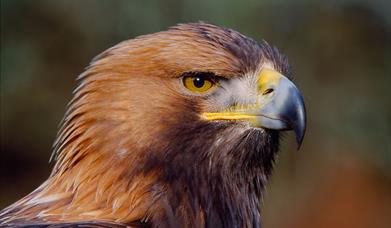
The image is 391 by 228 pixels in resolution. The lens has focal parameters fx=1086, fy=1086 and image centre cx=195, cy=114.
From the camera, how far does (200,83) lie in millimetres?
4020

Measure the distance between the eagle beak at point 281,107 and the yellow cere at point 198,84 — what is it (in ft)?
0.64

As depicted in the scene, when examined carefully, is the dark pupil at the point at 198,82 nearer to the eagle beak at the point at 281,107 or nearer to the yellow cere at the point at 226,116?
the yellow cere at the point at 226,116

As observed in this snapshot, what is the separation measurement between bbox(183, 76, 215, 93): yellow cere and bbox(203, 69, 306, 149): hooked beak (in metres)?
0.10

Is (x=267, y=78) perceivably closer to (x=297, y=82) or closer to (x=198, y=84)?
(x=198, y=84)

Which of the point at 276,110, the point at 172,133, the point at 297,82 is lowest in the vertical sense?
the point at 297,82

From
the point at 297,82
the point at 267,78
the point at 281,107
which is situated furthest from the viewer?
the point at 297,82

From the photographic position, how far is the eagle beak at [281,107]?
3.92m

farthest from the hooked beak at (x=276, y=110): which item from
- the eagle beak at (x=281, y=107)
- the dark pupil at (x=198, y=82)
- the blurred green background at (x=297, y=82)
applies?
the blurred green background at (x=297, y=82)

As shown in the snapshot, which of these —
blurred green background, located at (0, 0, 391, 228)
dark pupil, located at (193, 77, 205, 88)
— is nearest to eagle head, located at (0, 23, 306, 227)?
dark pupil, located at (193, 77, 205, 88)

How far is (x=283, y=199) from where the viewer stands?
1026cm

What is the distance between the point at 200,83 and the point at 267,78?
26cm

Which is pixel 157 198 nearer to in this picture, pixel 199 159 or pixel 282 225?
pixel 199 159

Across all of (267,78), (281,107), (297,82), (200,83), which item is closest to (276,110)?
(281,107)

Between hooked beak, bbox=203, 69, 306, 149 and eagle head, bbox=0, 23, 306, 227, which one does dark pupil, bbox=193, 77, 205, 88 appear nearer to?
eagle head, bbox=0, 23, 306, 227
